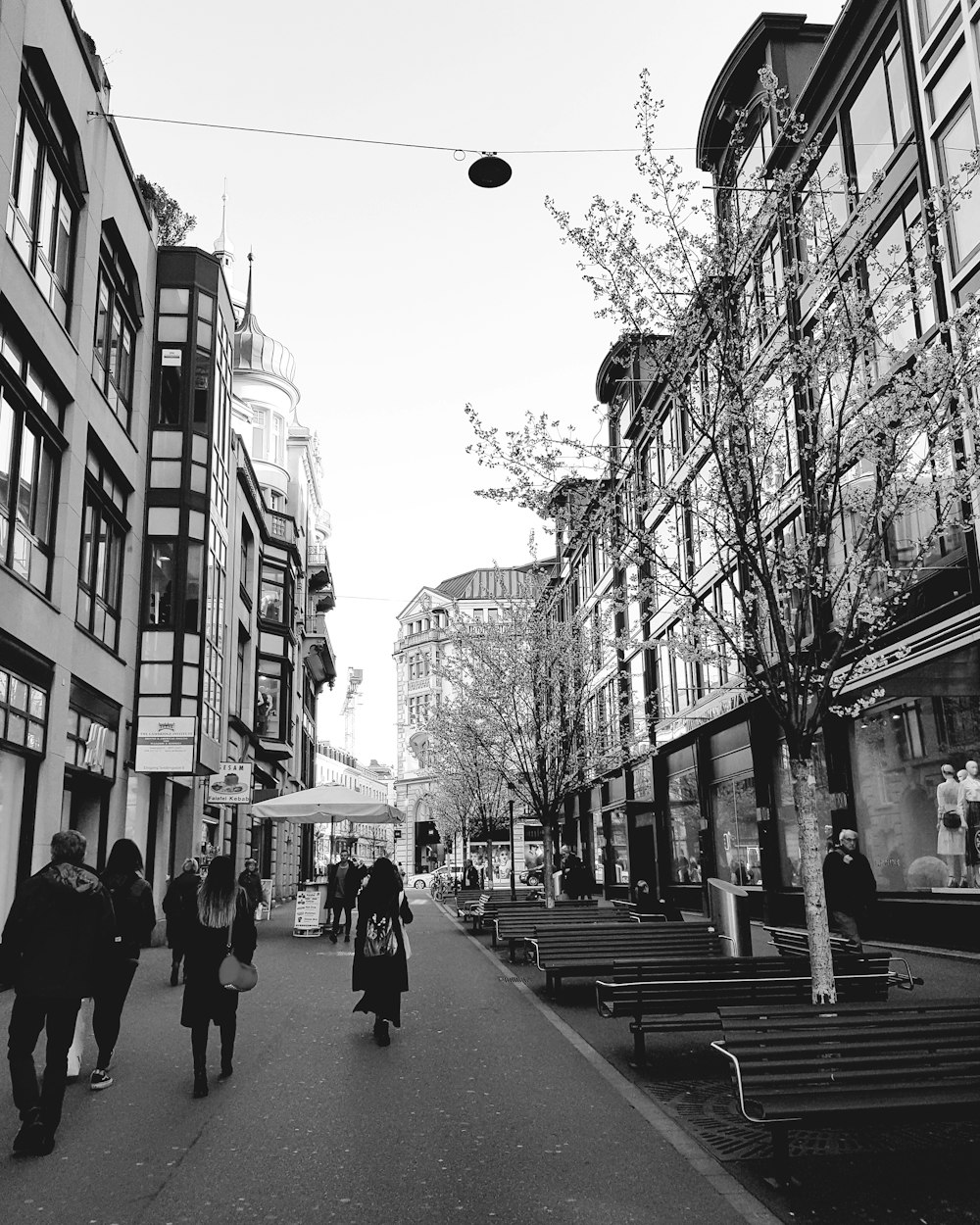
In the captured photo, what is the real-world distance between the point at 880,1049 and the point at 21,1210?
455cm

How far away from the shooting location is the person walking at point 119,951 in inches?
316

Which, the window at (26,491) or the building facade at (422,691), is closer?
the window at (26,491)

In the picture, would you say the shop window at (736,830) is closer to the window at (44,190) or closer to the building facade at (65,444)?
the building facade at (65,444)

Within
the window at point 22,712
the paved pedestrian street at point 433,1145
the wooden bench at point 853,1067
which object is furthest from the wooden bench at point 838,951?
the window at point 22,712

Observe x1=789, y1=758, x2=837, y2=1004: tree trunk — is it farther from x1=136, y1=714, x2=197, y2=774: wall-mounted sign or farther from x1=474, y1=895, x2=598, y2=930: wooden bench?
x1=136, y1=714, x2=197, y2=774: wall-mounted sign

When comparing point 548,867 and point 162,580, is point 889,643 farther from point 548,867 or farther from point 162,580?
point 162,580

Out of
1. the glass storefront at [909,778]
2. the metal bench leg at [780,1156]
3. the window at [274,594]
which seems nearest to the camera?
the metal bench leg at [780,1156]

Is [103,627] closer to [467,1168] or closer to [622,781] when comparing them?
[467,1168]

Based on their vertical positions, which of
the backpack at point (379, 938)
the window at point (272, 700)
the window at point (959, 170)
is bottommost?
the backpack at point (379, 938)

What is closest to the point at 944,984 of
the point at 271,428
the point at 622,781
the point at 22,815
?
the point at 22,815

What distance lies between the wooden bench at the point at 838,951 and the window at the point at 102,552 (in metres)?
12.0

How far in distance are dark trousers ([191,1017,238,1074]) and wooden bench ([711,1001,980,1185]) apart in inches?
148

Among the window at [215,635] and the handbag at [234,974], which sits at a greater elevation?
the window at [215,635]

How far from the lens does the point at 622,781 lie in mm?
39125
